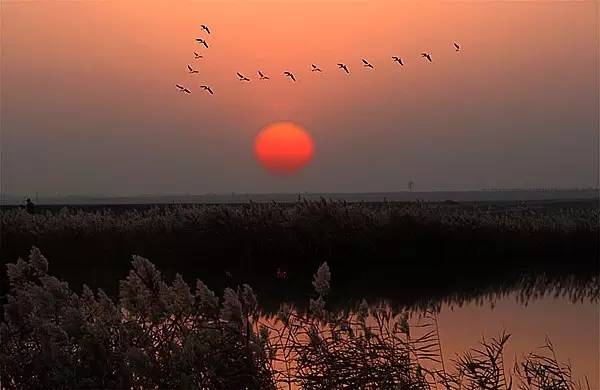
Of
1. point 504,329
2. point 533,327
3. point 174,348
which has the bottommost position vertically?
point 533,327

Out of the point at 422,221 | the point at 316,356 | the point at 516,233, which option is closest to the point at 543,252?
the point at 516,233

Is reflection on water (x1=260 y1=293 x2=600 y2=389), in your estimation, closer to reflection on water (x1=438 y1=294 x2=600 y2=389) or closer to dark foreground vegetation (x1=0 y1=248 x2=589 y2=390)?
reflection on water (x1=438 y1=294 x2=600 y2=389)

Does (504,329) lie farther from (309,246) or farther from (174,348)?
(309,246)

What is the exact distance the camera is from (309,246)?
65.8 ft

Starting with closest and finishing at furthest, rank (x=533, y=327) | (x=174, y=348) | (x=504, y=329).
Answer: (x=174, y=348)
(x=504, y=329)
(x=533, y=327)

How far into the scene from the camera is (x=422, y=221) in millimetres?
21062

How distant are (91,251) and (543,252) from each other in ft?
40.6

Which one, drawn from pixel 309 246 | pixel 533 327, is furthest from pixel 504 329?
pixel 309 246

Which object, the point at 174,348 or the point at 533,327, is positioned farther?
the point at 533,327

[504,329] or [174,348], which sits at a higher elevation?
[174,348]

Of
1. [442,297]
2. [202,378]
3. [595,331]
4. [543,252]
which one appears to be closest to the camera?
[202,378]

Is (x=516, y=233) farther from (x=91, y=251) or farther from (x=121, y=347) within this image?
(x=121, y=347)

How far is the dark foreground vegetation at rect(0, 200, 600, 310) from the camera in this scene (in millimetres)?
19000

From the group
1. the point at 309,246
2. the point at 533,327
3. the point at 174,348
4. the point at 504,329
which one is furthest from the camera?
the point at 309,246
